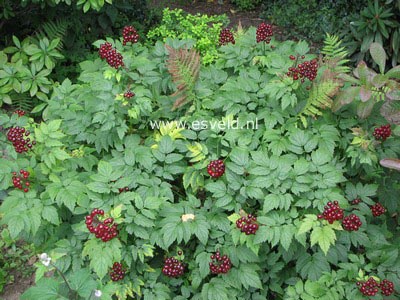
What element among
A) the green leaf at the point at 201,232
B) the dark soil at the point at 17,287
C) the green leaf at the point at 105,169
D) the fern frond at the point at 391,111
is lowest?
the dark soil at the point at 17,287

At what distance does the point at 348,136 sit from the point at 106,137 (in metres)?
1.61

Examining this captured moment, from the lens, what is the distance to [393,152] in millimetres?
2994

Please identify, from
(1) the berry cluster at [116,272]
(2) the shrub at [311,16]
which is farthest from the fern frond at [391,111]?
(2) the shrub at [311,16]

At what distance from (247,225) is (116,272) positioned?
32.2 inches

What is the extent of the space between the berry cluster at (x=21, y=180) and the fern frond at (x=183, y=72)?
1.06 metres

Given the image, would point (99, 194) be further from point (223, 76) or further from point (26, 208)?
point (223, 76)

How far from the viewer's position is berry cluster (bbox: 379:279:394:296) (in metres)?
2.67

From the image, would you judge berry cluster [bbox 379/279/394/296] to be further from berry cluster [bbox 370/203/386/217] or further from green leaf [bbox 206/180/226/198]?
green leaf [bbox 206/180/226/198]

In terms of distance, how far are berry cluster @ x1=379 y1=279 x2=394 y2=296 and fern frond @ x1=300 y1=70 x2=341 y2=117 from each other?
3.61 ft

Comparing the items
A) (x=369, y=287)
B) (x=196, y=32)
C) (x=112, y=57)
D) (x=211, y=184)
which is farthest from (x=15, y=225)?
(x=196, y=32)

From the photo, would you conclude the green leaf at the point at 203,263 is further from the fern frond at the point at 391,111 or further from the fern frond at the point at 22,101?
the fern frond at the point at 22,101

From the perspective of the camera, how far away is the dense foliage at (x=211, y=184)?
8.84ft

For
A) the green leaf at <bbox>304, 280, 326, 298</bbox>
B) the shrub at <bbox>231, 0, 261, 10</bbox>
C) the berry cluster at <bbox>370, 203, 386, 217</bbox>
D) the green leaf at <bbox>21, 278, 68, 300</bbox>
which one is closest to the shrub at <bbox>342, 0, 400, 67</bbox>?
the shrub at <bbox>231, 0, 261, 10</bbox>

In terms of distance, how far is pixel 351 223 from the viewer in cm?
269
